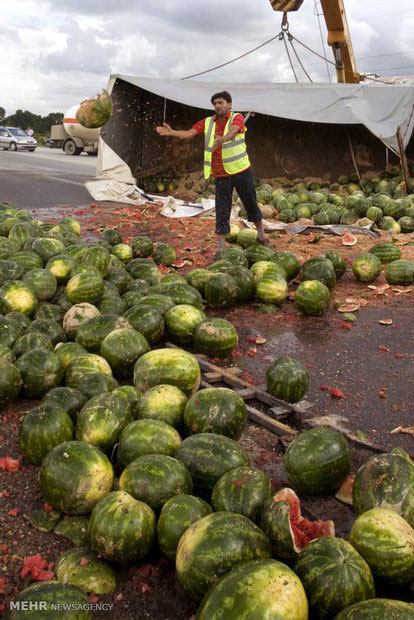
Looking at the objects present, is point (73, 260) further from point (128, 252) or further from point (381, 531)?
point (381, 531)

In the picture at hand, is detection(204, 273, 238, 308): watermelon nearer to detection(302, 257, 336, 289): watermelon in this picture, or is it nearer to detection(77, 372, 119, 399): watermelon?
detection(302, 257, 336, 289): watermelon

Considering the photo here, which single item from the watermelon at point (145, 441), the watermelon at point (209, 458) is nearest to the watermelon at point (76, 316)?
the watermelon at point (145, 441)

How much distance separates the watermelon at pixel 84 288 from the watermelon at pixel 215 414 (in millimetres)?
1915

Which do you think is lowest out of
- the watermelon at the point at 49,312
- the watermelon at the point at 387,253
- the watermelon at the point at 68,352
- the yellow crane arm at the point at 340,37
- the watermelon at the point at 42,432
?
the watermelon at the point at 42,432

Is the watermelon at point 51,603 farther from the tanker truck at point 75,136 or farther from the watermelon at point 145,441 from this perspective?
the tanker truck at point 75,136

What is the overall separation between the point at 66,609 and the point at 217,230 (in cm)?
598

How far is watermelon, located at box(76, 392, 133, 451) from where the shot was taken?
112 inches

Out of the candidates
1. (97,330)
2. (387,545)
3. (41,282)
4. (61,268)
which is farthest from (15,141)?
(387,545)

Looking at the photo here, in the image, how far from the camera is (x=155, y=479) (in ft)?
7.91

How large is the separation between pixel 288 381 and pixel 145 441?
1291 millimetres

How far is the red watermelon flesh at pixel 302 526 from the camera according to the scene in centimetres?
218

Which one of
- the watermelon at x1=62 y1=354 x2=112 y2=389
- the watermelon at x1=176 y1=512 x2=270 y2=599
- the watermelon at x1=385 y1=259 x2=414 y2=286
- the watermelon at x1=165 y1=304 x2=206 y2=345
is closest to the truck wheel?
the watermelon at x1=385 y1=259 x2=414 y2=286

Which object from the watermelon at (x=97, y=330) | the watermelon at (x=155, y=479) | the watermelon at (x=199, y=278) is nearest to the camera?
the watermelon at (x=155, y=479)

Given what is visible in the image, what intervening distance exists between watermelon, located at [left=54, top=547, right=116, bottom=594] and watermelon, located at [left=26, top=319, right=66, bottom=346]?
206cm
